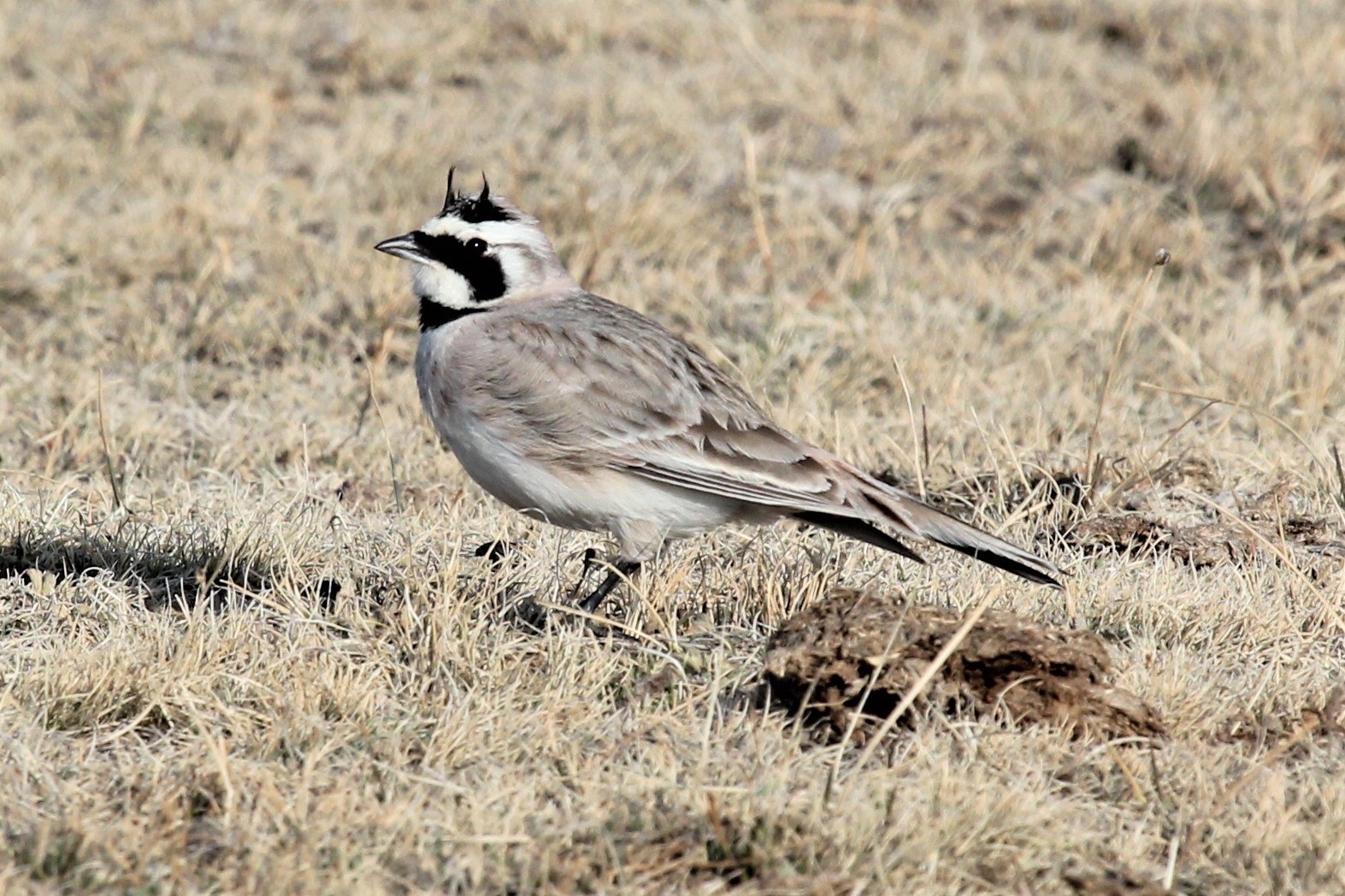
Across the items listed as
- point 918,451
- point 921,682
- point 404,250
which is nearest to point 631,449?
point 404,250

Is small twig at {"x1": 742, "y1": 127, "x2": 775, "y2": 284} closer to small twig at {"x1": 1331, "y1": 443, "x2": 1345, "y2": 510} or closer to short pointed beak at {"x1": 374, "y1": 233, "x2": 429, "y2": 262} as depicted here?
short pointed beak at {"x1": 374, "y1": 233, "x2": 429, "y2": 262}

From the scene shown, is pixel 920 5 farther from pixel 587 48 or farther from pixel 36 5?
pixel 36 5

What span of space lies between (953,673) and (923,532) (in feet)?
2.24

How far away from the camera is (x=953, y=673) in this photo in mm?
4133

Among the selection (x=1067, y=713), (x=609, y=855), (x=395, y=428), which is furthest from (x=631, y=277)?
(x=609, y=855)

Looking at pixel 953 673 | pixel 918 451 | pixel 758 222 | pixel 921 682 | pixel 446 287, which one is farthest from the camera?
pixel 758 222

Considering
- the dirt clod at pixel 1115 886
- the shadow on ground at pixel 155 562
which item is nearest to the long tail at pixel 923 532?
the dirt clod at pixel 1115 886

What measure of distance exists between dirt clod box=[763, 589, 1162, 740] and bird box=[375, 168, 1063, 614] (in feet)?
1.69

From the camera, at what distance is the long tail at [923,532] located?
4613mm

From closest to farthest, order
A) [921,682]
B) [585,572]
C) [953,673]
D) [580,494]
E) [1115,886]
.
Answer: [1115,886] → [921,682] → [953,673] → [580,494] → [585,572]

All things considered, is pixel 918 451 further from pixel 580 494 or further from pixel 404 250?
pixel 404 250

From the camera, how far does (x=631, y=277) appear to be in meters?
8.31

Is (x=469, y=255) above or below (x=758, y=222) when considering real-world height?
above

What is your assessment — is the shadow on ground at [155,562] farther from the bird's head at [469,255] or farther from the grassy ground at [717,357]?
the bird's head at [469,255]
